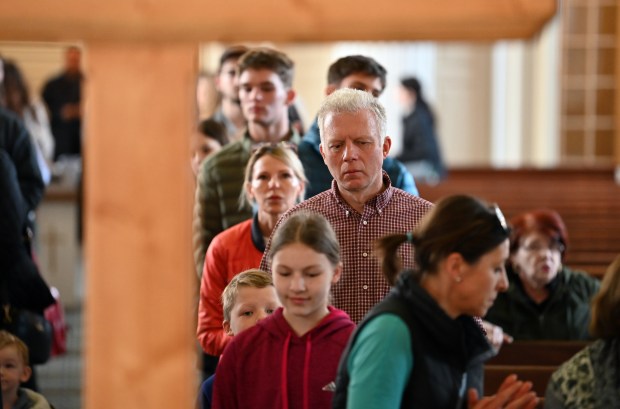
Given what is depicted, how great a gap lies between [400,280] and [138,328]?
92cm

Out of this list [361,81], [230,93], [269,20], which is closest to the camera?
[269,20]

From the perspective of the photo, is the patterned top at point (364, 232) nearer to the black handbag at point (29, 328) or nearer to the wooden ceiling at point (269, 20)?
the black handbag at point (29, 328)

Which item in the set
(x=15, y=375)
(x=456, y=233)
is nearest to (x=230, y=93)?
(x=15, y=375)

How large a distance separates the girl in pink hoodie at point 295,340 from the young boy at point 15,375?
97 cm

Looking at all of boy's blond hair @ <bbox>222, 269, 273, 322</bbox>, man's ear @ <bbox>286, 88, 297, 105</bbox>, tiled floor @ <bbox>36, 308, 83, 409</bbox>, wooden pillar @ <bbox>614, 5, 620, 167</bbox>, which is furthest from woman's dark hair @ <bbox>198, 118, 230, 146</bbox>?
wooden pillar @ <bbox>614, 5, 620, 167</bbox>

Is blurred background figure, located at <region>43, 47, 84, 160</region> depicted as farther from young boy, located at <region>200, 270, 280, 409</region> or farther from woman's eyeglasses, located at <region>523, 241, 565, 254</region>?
young boy, located at <region>200, 270, 280, 409</region>

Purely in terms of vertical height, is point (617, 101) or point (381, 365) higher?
point (617, 101)

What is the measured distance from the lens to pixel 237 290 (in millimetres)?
3668

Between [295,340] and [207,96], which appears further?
[207,96]

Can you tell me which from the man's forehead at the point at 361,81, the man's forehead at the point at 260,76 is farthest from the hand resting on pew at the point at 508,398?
the man's forehead at the point at 260,76

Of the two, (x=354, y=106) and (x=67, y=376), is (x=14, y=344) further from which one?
(x=67, y=376)

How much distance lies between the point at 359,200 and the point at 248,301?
409 mm

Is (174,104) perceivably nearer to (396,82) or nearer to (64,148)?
(64,148)

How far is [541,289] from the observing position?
5.29 metres
